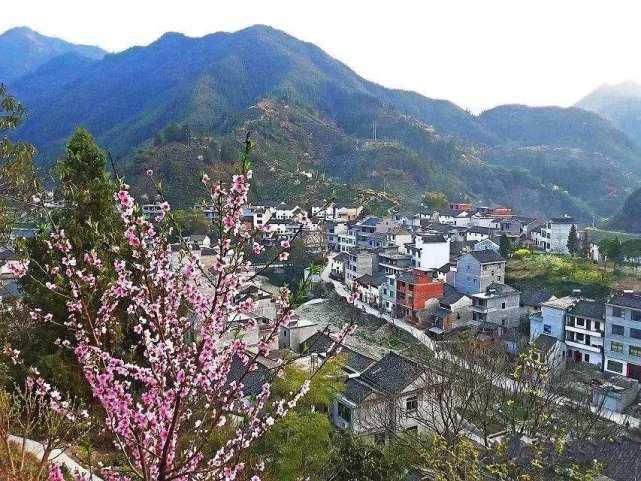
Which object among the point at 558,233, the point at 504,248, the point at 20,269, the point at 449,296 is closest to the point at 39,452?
the point at 20,269

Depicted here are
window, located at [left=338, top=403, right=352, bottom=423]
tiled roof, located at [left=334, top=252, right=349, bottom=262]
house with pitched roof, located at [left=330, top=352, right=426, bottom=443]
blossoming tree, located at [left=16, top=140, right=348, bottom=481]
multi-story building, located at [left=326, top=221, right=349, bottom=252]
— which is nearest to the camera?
blossoming tree, located at [left=16, top=140, right=348, bottom=481]

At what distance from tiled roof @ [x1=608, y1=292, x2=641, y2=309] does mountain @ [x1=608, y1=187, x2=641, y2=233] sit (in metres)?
51.4

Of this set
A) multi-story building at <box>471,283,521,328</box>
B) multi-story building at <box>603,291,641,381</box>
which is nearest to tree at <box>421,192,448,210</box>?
multi-story building at <box>471,283,521,328</box>

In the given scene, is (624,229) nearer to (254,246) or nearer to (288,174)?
(288,174)

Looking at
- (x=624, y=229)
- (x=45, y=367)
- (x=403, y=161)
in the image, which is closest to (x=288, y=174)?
(x=403, y=161)

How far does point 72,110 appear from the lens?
17438 cm

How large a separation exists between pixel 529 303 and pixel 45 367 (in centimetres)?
2764

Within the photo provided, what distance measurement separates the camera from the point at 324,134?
107 m

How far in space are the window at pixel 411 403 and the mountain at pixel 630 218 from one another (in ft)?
208

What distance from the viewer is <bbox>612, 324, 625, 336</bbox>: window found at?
24.4 meters

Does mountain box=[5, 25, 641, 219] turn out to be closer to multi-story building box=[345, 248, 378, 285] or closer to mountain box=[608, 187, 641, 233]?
mountain box=[608, 187, 641, 233]

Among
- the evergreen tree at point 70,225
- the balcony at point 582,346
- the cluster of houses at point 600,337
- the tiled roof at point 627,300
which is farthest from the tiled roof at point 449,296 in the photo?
the evergreen tree at point 70,225

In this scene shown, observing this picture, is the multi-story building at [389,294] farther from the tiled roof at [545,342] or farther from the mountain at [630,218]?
the mountain at [630,218]

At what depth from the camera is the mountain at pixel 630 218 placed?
7000cm
